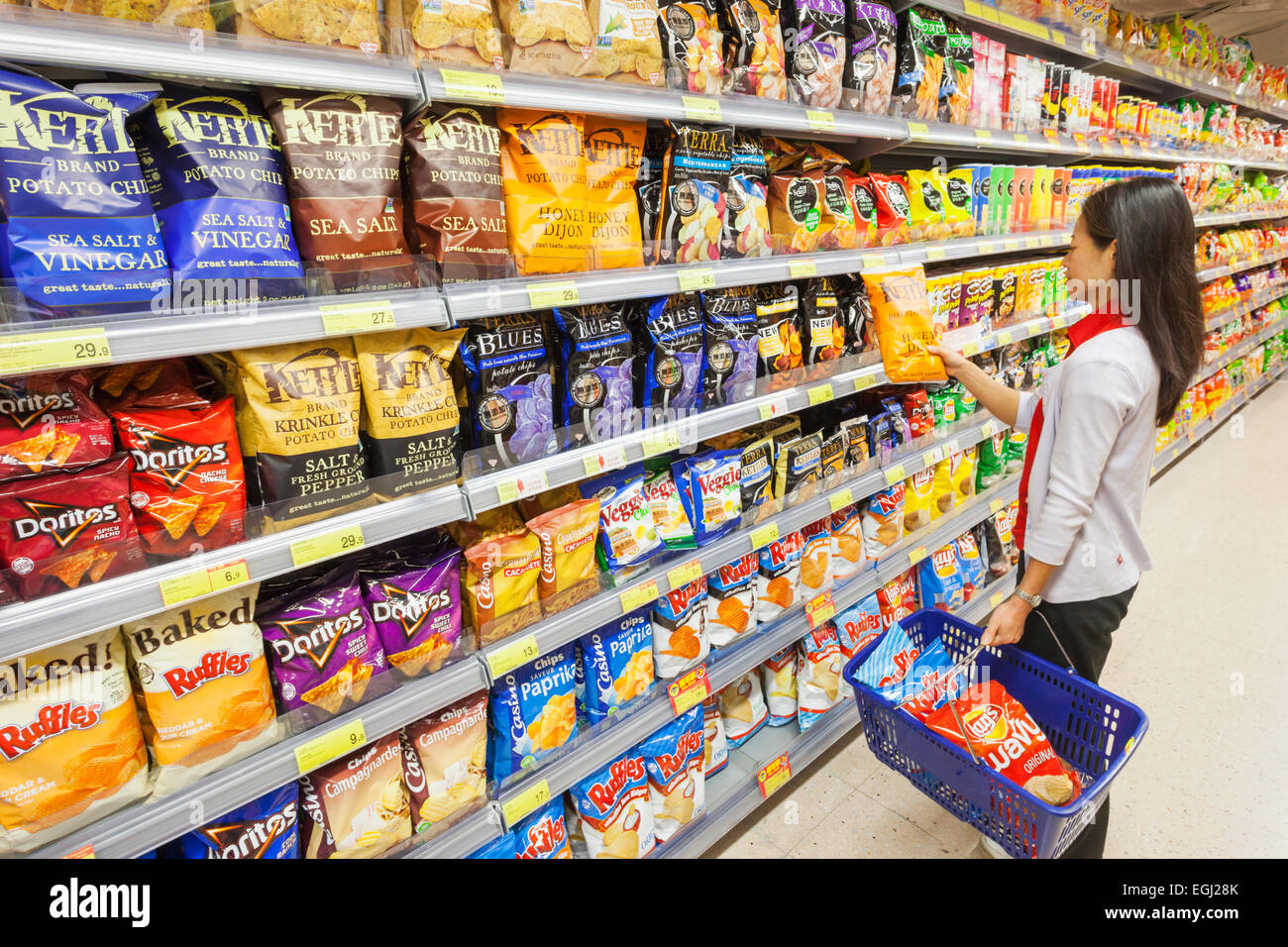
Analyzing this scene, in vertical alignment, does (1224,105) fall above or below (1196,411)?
above

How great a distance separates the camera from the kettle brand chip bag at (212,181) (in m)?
0.97

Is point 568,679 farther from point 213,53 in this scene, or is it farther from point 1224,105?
point 1224,105

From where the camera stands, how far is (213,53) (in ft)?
3.00

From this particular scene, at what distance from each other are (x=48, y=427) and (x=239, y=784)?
62cm

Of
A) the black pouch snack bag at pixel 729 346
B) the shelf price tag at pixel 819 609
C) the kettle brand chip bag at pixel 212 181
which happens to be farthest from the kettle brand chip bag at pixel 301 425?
the shelf price tag at pixel 819 609

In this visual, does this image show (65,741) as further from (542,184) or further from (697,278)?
(697,278)

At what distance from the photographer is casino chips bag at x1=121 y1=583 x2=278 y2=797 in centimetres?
105

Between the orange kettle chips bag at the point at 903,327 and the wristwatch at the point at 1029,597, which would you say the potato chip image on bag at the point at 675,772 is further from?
the orange kettle chips bag at the point at 903,327

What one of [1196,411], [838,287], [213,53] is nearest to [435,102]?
[213,53]

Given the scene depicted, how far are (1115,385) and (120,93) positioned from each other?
1.70 m

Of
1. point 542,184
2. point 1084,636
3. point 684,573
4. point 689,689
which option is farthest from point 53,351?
point 1084,636

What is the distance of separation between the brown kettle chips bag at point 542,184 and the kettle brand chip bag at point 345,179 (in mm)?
214
